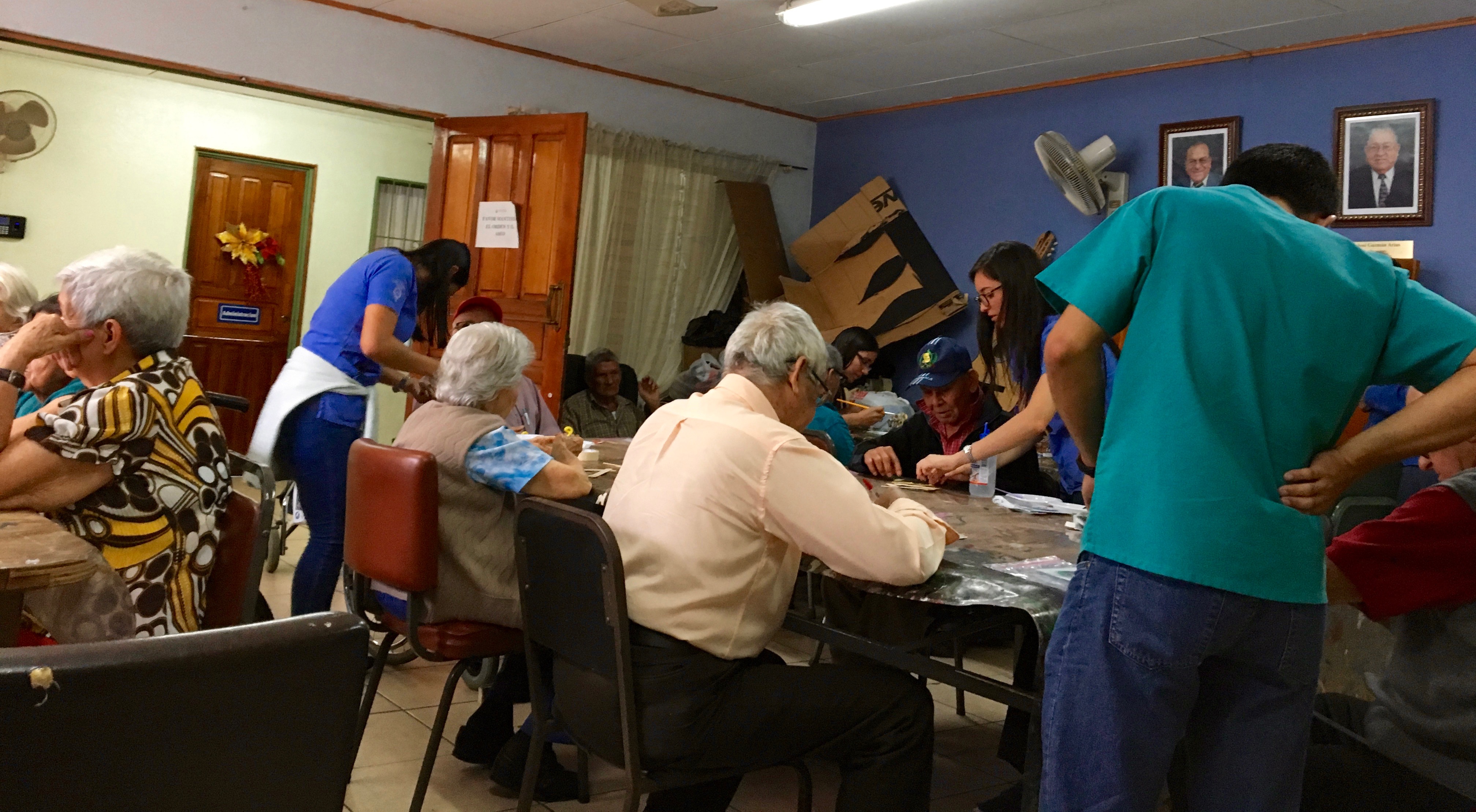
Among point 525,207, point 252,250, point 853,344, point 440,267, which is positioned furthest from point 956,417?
point 252,250

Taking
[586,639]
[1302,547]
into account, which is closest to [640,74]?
[586,639]

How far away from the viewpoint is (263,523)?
6.72ft

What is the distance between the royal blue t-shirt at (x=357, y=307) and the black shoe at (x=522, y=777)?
129cm

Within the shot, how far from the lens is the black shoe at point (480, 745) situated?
2.87 meters

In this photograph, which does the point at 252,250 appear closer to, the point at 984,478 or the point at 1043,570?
the point at 984,478

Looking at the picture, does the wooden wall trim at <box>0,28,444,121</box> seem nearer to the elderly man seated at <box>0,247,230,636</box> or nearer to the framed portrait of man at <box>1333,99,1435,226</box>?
the elderly man seated at <box>0,247,230,636</box>

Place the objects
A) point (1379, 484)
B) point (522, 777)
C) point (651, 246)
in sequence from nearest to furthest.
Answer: point (522, 777) → point (1379, 484) → point (651, 246)

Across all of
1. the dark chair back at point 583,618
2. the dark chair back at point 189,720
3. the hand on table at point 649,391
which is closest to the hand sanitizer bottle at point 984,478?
the dark chair back at point 583,618

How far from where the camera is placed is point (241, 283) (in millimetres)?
8242

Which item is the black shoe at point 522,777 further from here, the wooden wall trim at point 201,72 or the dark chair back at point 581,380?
the wooden wall trim at point 201,72

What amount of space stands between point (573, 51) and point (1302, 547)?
18.3 feet

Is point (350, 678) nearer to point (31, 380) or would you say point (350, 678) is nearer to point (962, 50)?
point (31, 380)

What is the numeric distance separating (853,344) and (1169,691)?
4372 millimetres

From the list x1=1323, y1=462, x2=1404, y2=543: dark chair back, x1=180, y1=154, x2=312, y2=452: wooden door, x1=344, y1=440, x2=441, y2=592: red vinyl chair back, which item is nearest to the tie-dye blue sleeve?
x1=344, y1=440, x2=441, y2=592: red vinyl chair back
